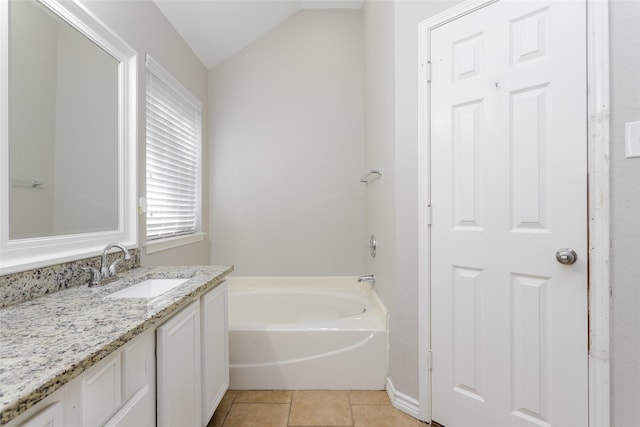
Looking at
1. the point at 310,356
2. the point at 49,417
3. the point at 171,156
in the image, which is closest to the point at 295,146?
the point at 171,156

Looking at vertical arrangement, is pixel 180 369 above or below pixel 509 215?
below

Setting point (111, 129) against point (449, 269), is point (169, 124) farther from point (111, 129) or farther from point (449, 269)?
point (449, 269)

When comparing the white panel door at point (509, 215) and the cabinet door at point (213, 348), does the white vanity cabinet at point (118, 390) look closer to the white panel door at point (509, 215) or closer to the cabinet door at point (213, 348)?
the cabinet door at point (213, 348)

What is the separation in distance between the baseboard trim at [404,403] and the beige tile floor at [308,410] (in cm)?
2

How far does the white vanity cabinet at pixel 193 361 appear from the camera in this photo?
3.38 ft

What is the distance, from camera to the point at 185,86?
2.39 m

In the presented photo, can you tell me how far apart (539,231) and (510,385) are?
A: 705 millimetres

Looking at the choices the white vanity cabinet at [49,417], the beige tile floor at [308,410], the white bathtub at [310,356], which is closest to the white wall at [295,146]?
the white bathtub at [310,356]

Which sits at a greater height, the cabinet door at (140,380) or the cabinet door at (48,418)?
the cabinet door at (48,418)

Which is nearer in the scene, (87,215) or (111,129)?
(87,215)

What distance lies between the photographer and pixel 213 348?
148 cm

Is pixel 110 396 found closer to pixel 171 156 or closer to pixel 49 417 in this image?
pixel 49 417

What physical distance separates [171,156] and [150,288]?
1.16 metres

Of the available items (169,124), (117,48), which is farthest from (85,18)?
(169,124)
